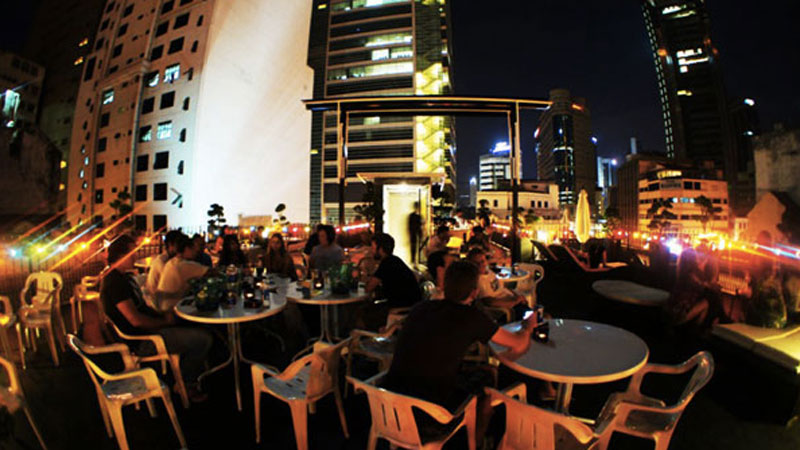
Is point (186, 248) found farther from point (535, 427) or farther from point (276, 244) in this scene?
point (535, 427)

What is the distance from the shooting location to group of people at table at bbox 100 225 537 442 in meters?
2.10

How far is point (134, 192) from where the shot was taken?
3019cm

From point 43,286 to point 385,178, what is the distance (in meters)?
7.94

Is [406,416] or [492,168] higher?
[492,168]

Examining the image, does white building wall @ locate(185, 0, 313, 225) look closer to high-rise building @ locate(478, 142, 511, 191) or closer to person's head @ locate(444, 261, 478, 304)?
person's head @ locate(444, 261, 478, 304)

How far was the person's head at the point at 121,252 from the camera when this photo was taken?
3.35 m

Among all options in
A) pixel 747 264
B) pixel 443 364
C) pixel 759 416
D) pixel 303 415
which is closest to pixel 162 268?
pixel 303 415

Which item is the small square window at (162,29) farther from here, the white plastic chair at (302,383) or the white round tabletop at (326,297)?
the white plastic chair at (302,383)

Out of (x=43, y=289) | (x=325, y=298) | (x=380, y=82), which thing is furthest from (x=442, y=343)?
(x=380, y=82)

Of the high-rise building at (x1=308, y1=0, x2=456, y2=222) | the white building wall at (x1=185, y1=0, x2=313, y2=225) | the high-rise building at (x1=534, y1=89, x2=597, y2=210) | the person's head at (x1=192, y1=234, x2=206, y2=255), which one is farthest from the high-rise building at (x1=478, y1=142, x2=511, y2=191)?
the person's head at (x1=192, y1=234, x2=206, y2=255)

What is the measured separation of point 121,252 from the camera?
11.2ft

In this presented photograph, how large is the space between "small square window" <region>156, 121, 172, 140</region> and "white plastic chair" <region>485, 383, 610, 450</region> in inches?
1377

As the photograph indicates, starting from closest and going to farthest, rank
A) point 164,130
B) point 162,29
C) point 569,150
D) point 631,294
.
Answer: point 631,294 < point 164,130 < point 162,29 < point 569,150

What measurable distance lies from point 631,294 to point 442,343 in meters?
5.25
